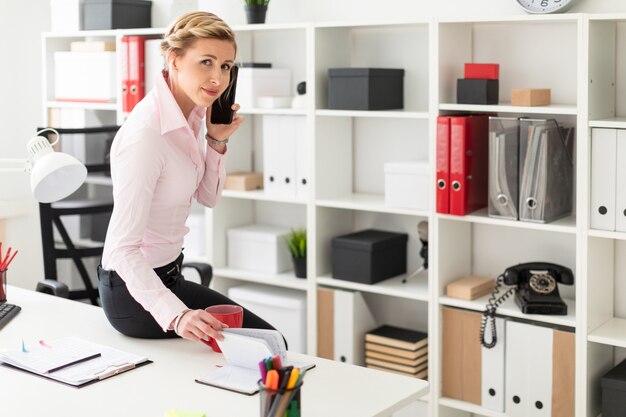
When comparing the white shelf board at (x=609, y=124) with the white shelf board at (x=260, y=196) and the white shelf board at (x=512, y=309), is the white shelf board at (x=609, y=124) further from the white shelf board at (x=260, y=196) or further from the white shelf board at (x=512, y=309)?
the white shelf board at (x=260, y=196)

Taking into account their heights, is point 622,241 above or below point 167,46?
below

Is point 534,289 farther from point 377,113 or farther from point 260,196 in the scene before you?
point 260,196

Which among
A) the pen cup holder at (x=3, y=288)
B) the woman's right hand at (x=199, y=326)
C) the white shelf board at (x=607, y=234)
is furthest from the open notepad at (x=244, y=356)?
the white shelf board at (x=607, y=234)

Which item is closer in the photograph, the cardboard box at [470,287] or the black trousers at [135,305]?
the black trousers at [135,305]

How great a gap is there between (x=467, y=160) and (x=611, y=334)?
0.80 metres

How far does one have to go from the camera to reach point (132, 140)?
225cm

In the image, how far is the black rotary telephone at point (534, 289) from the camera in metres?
3.20

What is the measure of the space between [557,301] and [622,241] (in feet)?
1.11

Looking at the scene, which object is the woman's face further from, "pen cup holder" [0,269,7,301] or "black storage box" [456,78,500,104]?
"black storage box" [456,78,500,104]

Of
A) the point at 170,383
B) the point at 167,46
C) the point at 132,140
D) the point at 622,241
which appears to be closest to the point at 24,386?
the point at 170,383

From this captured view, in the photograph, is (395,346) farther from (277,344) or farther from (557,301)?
(277,344)

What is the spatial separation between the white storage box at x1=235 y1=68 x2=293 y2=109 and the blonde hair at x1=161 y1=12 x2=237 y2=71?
56.5 inches

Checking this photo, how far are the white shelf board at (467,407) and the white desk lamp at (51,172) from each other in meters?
1.82

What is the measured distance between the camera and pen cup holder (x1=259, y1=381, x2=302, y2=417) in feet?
5.37
